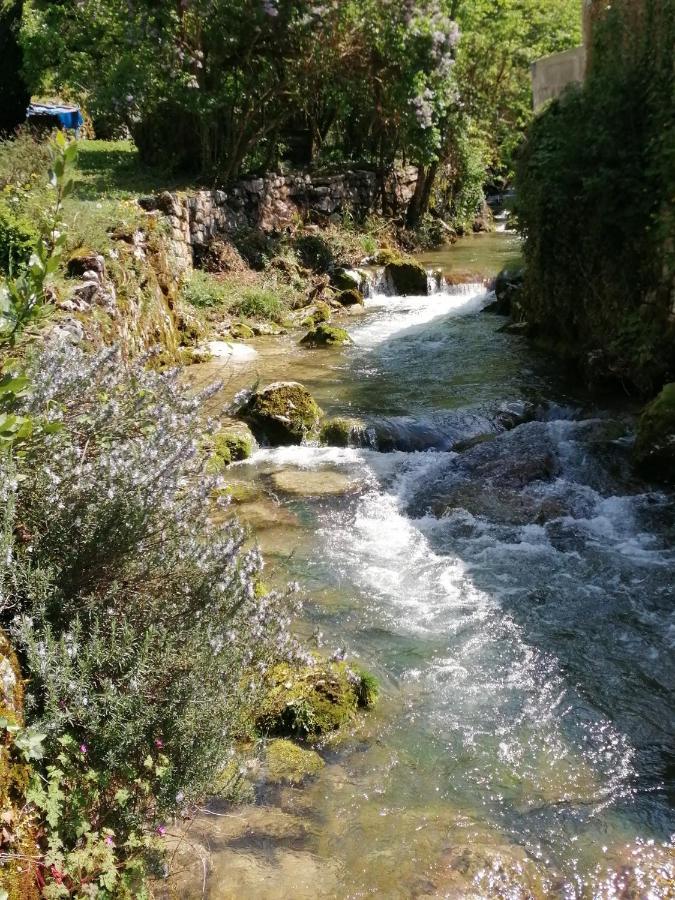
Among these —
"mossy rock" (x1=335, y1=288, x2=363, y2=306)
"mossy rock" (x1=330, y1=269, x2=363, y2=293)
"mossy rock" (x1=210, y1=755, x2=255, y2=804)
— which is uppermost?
"mossy rock" (x1=330, y1=269, x2=363, y2=293)

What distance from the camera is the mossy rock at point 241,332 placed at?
13766 millimetres

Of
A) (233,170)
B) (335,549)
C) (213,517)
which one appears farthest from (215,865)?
(233,170)

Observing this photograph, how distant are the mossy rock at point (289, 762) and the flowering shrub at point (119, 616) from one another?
559mm

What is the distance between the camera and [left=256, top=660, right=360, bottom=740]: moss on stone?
4.41m

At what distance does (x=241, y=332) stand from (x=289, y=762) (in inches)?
414

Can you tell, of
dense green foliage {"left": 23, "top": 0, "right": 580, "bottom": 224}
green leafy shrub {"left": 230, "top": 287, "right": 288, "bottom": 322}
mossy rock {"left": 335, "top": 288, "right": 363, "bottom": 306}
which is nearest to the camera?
green leafy shrub {"left": 230, "top": 287, "right": 288, "bottom": 322}

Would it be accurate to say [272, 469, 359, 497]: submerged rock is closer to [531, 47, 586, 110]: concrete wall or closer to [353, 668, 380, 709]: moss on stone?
[353, 668, 380, 709]: moss on stone

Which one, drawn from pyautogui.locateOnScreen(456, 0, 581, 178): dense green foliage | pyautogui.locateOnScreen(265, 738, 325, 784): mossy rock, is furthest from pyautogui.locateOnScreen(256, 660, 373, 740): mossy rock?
pyautogui.locateOnScreen(456, 0, 581, 178): dense green foliage

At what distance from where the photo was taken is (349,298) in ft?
56.7

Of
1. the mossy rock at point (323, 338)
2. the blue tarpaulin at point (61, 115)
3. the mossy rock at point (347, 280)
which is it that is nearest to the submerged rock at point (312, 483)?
the mossy rock at point (323, 338)

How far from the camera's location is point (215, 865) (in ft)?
11.0

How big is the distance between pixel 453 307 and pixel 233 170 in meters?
6.07

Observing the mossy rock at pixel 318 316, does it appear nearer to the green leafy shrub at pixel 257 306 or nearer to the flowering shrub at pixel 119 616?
the green leafy shrub at pixel 257 306

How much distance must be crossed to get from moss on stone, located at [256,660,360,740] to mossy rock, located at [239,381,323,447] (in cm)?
489
